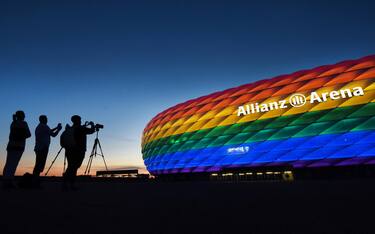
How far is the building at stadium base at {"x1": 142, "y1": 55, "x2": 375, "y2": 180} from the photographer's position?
55.8 feet

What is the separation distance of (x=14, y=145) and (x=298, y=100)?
58.8 feet

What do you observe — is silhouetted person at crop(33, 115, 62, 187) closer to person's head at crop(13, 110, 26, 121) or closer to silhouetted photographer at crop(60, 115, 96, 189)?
person's head at crop(13, 110, 26, 121)

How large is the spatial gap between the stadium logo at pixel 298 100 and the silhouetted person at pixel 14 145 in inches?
684

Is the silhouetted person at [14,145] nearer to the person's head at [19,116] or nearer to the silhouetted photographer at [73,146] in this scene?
the person's head at [19,116]

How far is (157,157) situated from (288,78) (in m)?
17.1

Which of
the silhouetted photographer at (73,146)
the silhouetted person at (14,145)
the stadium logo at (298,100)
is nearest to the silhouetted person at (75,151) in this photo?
the silhouetted photographer at (73,146)

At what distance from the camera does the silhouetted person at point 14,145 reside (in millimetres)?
6078

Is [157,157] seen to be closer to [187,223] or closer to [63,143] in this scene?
[63,143]

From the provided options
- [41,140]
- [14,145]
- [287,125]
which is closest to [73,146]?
[41,140]

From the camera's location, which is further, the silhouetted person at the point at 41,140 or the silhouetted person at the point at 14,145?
the silhouetted person at the point at 41,140

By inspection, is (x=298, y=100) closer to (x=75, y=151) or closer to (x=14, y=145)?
(x=75, y=151)

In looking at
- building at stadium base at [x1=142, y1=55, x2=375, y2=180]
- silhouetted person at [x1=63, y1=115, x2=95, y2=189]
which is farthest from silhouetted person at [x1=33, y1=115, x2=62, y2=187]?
building at stadium base at [x1=142, y1=55, x2=375, y2=180]

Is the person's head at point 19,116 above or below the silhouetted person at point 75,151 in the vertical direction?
above

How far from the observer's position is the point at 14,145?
611cm
